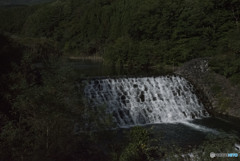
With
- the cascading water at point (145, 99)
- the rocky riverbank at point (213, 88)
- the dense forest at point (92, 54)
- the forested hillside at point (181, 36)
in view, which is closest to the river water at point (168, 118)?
the cascading water at point (145, 99)

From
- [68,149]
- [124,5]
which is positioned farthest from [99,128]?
[124,5]

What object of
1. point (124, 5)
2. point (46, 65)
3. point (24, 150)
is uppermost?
point (124, 5)

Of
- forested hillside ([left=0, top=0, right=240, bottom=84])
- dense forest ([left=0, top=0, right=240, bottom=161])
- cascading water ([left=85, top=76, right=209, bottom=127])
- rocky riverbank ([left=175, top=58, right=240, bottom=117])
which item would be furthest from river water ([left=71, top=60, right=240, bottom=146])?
forested hillside ([left=0, top=0, right=240, bottom=84])

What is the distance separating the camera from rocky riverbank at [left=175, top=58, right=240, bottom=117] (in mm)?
13359

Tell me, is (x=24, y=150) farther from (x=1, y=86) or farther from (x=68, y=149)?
(x=1, y=86)

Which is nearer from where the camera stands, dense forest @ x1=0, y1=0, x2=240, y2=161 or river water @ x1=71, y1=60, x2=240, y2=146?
dense forest @ x1=0, y1=0, x2=240, y2=161

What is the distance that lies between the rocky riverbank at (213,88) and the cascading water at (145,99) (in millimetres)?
781

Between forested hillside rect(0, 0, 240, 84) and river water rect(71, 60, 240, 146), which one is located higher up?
forested hillside rect(0, 0, 240, 84)

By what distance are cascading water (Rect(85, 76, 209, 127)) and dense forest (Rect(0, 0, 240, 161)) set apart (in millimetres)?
2829

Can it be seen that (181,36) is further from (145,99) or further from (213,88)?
(145,99)

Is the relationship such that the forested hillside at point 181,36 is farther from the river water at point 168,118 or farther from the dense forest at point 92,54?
the river water at point 168,118

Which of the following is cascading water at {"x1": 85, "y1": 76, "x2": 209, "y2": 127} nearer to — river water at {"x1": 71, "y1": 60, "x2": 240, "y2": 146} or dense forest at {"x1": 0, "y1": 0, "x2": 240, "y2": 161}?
river water at {"x1": 71, "y1": 60, "x2": 240, "y2": 146}

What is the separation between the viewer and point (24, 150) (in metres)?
5.33

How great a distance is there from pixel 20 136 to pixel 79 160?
2.06m
